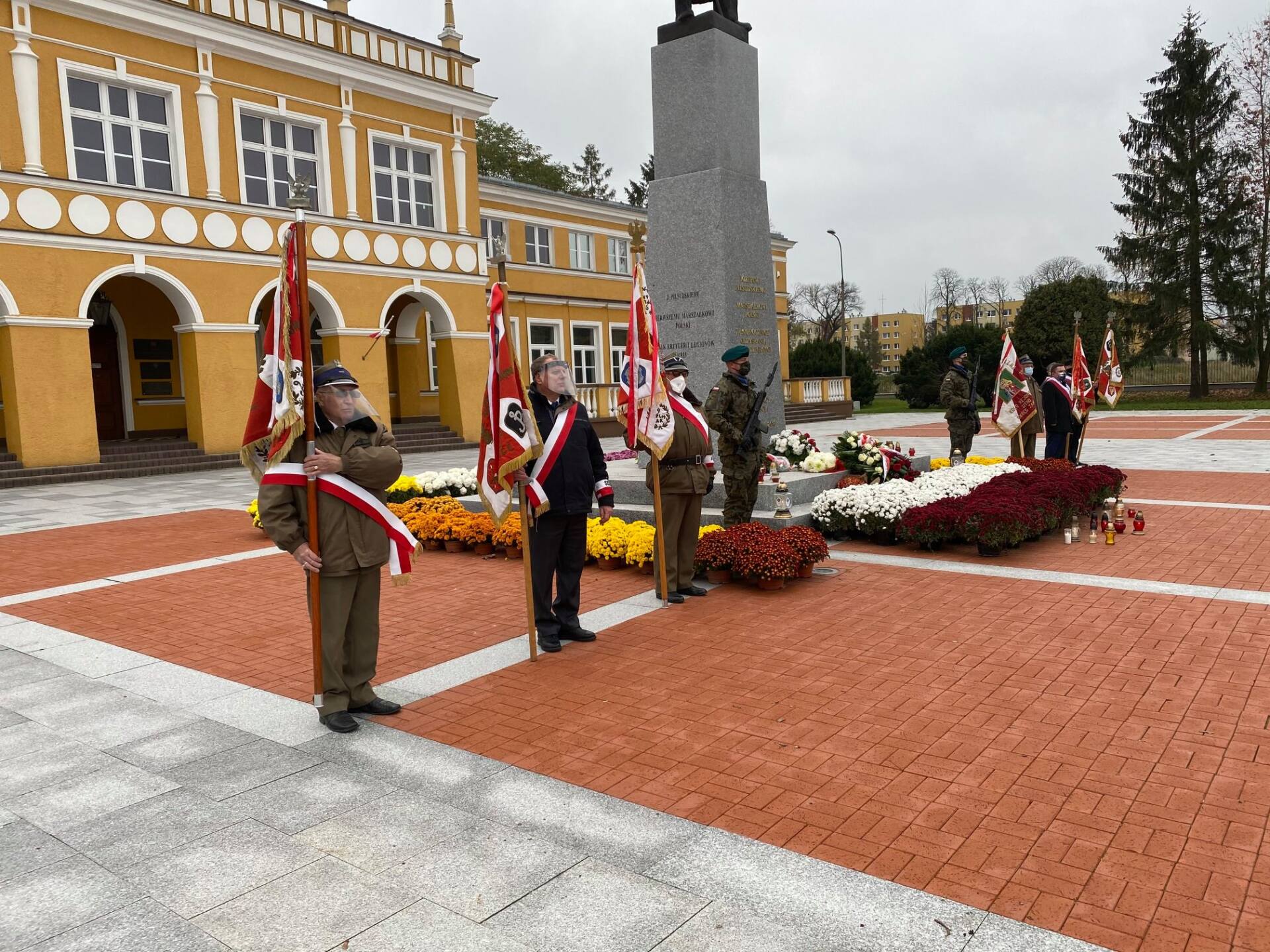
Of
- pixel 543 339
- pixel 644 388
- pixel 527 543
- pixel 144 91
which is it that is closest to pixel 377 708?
pixel 527 543

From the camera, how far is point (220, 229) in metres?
21.8

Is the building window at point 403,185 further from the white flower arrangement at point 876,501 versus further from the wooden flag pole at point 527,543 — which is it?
the wooden flag pole at point 527,543

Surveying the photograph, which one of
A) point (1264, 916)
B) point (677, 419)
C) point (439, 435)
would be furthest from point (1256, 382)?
point (1264, 916)

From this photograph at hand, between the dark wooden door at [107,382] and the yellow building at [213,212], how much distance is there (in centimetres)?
5

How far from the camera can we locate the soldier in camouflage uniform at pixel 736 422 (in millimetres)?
8273

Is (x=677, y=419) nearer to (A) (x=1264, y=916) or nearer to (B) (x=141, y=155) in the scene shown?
(A) (x=1264, y=916)

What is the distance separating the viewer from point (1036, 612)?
6.73m

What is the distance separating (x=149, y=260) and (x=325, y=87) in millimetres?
7008

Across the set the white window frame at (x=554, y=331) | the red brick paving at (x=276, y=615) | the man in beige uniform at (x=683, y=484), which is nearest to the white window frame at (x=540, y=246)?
the white window frame at (x=554, y=331)

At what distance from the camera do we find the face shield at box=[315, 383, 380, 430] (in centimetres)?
480

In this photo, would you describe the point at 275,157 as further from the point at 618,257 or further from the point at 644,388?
the point at 644,388

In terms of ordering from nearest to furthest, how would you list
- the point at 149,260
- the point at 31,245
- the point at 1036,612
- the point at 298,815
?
the point at 298,815
the point at 1036,612
the point at 31,245
the point at 149,260

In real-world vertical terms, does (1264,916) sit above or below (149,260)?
below

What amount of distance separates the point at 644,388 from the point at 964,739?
3.86 m
